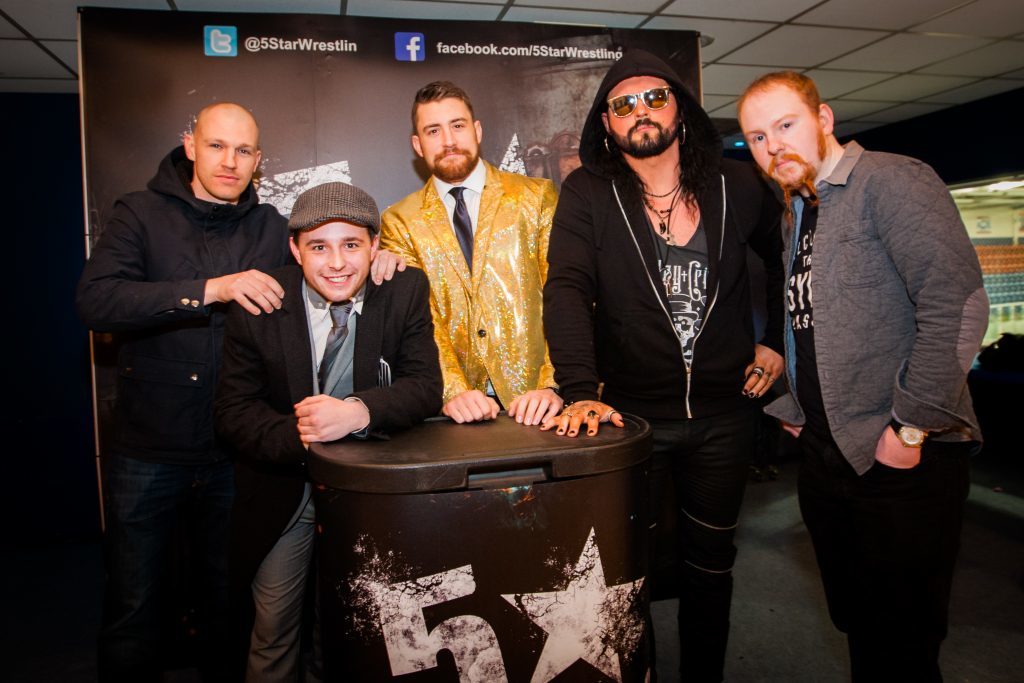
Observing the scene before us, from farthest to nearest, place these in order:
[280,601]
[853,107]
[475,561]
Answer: [853,107], [280,601], [475,561]

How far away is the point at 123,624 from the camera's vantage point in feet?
6.18

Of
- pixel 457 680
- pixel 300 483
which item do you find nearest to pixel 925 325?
pixel 457 680

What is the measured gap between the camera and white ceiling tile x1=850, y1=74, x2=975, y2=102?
16.0 ft

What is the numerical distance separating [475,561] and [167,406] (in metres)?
1.35

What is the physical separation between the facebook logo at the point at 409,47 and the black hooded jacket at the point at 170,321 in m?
1.41

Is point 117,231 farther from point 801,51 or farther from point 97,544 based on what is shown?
point 801,51

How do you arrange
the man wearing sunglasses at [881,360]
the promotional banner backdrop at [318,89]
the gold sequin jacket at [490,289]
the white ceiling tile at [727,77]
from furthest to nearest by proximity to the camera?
the white ceiling tile at [727,77] < the promotional banner backdrop at [318,89] < the gold sequin jacket at [490,289] < the man wearing sunglasses at [881,360]

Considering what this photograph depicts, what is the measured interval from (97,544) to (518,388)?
3.61m

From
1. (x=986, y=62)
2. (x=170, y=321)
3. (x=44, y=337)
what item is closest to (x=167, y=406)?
(x=170, y=321)

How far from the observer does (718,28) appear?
3.59 meters

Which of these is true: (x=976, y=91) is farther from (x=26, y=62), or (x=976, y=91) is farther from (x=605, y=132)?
(x=26, y=62)

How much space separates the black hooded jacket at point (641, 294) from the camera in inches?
70.0

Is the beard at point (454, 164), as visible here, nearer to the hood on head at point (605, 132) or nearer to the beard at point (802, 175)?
the hood on head at point (605, 132)

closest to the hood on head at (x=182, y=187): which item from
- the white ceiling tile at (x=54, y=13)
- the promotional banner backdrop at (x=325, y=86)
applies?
the promotional banner backdrop at (x=325, y=86)
